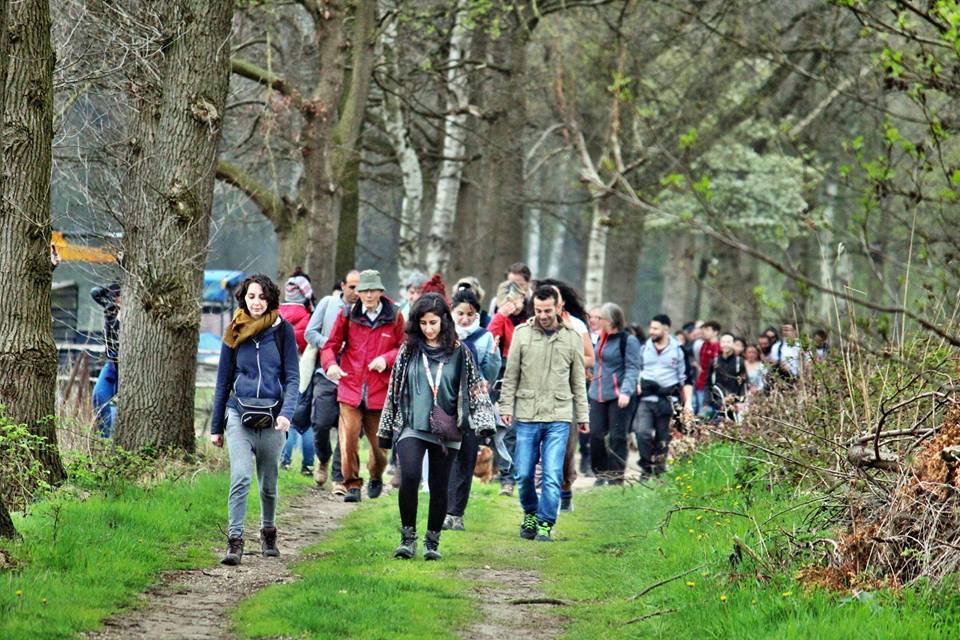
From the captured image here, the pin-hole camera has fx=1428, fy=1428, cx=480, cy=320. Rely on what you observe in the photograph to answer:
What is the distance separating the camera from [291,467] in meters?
16.3

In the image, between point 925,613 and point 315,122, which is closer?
point 925,613

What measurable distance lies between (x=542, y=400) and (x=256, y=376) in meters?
2.77

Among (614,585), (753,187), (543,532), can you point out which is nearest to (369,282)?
(543,532)

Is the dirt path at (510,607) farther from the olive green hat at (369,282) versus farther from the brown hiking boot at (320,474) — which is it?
the brown hiking boot at (320,474)

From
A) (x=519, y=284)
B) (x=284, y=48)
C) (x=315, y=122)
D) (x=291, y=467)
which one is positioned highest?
(x=284, y=48)

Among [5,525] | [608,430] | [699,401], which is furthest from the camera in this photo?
[699,401]

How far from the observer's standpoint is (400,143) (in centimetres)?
2466

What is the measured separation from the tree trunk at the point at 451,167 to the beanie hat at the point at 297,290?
920cm

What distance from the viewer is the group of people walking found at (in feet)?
32.0

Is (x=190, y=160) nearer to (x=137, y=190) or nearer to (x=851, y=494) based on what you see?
(x=137, y=190)

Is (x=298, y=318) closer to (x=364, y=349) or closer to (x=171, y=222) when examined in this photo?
(x=364, y=349)

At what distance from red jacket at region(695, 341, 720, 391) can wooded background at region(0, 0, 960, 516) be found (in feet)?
4.77

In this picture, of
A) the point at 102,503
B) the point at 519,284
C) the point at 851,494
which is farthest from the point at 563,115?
the point at 519,284

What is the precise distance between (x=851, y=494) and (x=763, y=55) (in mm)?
5301
